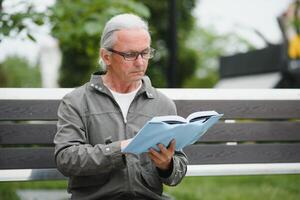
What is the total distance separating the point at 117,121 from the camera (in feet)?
9.80

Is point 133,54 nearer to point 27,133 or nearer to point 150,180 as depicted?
point 150,180

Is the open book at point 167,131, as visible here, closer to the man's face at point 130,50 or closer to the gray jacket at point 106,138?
the gray jacket at point 106,138

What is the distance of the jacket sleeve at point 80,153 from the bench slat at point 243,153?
43.6 inches

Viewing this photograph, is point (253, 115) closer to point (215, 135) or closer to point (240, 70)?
point (215, 135)

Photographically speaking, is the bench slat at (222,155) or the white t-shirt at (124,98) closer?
the white t-shirt at (124,98)

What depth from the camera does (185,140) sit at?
9.11 ft

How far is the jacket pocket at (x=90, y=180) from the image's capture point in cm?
295

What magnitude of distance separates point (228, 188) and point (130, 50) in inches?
143

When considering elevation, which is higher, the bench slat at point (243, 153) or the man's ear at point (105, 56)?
the man's ear at point (105, 56)

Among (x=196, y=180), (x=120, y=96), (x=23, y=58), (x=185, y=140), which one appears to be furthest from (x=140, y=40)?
(x=23, y=58)

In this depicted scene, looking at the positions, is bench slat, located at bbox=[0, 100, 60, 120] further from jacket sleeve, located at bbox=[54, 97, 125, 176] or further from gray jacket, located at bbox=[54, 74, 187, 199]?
jacket sleeve, located at bbox=[54, 97, 125, 176]

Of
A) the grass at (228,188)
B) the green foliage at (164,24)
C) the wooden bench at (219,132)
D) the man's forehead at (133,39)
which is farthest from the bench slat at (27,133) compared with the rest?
Result: the green foliage at (164,24)

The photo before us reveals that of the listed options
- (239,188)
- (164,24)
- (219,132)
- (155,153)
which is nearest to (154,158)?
(155,153)

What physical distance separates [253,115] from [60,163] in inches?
61.4
